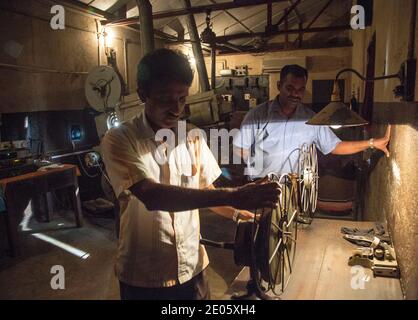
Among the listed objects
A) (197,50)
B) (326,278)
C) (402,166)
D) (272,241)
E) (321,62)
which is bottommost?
(326,278)

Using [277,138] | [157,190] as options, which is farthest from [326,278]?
[277,138]

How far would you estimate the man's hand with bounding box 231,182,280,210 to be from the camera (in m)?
1.18

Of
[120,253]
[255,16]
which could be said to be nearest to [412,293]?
[120,253]

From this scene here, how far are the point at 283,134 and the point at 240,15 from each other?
7.68m

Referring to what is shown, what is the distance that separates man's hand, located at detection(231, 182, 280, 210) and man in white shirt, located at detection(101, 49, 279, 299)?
0.40 feet

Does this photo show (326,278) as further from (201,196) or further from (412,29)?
(412,29)

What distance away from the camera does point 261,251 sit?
4.58 feet

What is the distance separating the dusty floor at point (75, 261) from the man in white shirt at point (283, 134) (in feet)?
4.77

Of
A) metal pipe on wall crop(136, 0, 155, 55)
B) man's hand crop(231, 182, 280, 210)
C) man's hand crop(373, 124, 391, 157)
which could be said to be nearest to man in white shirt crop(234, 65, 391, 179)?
man's hand crop(373, 124, 391, 157)

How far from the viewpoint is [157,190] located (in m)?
1.27

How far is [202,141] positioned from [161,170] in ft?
1.01

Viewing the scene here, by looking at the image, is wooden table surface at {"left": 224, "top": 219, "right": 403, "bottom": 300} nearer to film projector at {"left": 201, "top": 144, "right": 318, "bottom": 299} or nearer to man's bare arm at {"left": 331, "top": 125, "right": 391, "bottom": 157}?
film projector at {"left": 201, "top": 144, "right": 318, "bottom": 299}

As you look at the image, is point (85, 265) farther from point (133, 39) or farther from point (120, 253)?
point (133, 39)

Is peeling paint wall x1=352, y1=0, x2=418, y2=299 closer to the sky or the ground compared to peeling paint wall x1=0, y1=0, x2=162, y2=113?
closer to the ground
